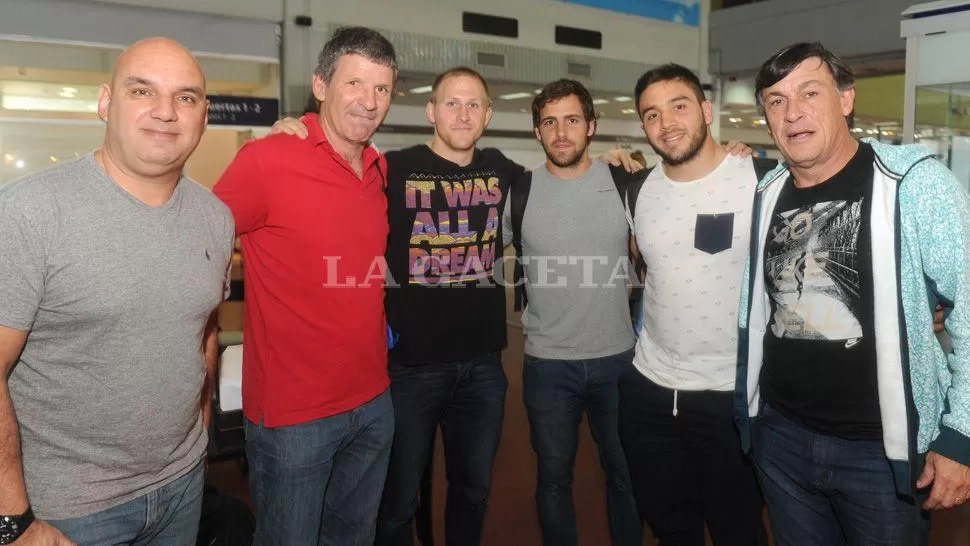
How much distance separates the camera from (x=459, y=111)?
8.24 ft

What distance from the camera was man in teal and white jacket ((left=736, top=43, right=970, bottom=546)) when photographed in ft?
5.21

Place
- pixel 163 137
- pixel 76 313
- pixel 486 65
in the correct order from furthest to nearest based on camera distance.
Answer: pixel 486 65 < pixel 163 137 < pixel 76 313

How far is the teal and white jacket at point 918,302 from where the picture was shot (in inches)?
61.0

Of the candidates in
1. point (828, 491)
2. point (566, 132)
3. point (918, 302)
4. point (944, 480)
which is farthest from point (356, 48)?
point (944, 480)

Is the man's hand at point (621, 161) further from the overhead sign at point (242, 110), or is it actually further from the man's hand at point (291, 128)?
the overhead sign at point (242, 110)

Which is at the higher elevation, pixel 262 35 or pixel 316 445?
pixel 262 35

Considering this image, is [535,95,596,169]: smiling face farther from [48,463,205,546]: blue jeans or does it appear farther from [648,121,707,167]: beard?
[48,463,205,546]: blue jeans

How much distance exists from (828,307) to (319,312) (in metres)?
1.38

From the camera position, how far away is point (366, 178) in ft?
7.07

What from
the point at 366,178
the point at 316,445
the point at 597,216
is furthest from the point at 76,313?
the point at 597,216

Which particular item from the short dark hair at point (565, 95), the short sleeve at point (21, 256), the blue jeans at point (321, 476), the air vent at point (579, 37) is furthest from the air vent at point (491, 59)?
the short sleeve at point (21, 256)

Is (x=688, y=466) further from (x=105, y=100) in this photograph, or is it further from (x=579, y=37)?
(x=579, y=37)

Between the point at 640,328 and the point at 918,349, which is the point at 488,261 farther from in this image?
the point at 918,349

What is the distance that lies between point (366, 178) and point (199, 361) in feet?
2.69
